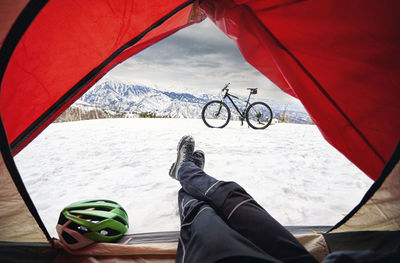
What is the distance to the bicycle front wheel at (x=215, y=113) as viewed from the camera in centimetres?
494

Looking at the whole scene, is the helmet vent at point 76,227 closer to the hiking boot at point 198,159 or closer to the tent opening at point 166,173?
the tent opening at point 166,173

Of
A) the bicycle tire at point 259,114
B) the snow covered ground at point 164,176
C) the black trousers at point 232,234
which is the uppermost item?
the bicycle tire at point 259,114

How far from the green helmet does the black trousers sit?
1.40 ft

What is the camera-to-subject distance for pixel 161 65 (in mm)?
84750

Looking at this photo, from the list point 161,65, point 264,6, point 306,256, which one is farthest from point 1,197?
point 161,65

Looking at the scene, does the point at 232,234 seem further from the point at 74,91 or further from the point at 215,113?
the point at 215,113

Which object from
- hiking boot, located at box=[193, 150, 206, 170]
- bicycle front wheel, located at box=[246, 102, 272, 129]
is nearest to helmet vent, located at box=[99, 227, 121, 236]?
hiking boot, located at box=[193, 150, 206, 170]

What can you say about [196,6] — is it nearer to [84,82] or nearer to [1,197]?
[84,82]

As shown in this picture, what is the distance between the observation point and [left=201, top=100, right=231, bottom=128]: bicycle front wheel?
16.2 feet

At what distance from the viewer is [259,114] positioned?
505 cm

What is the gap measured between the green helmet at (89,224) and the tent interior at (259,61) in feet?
0.17

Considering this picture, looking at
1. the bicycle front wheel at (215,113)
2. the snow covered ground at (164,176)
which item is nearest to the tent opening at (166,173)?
the snow covered ground at (164,176)

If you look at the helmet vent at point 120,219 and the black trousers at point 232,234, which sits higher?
the black trousers at point 232,234

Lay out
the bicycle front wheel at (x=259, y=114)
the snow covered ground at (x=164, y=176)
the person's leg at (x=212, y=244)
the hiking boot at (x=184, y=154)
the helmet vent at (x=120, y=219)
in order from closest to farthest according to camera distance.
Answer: the person's leg at (x=212, y=244)
the helmet vent at (x=120, y=219)
the snow covered ground at (x=164, y=176)
the hiking boot at (x=184, y=154)
the bicycle front wheel at (x=259, y=114)
